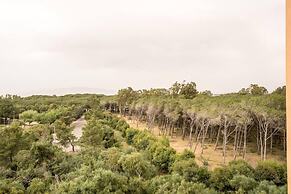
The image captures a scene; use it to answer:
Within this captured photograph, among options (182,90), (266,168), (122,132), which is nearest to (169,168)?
(266,168)

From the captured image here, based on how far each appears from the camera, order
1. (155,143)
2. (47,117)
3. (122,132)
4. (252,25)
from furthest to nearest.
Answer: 1. (47,117)
2. (122,132)
3. (155,143)
4. (252,25)

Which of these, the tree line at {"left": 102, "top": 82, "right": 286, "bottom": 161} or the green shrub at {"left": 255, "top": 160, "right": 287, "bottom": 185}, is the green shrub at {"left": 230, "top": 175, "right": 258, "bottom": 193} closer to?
the green shrub at {"left": 255, "top": 160, "right": 287, "bottom": 185}

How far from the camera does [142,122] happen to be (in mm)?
17344

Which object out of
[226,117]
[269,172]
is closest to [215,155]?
[226,117]

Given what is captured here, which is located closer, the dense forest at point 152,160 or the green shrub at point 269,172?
the dense forest at point 152,160

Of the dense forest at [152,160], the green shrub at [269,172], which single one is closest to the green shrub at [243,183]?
the dense forest at [152,160]

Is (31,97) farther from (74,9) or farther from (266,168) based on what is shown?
(74,9)

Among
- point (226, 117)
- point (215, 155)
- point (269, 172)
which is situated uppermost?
point (226, 117)

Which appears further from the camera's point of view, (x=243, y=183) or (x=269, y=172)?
(x=269, y=172)

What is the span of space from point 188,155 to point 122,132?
5479 millimetres

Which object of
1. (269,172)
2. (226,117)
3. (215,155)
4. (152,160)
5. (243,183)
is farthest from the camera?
(215,155)

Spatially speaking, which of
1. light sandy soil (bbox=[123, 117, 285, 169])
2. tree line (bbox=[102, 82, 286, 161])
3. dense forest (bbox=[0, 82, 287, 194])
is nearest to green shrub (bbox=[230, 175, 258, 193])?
dense forest (bbox=[0, 82, 287, 194])

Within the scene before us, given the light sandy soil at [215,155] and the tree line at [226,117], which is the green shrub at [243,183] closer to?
the tree line at [226,117]

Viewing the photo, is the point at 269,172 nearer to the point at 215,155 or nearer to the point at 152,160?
the point at 152,160
